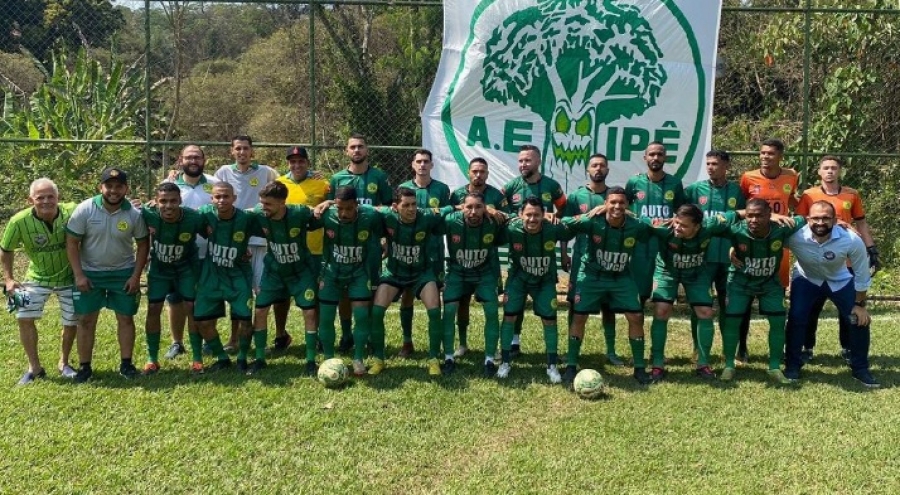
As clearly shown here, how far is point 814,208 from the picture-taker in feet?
19.2

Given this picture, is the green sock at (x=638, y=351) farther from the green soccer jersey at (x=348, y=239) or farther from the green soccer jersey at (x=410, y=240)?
the green soccer jersey at (x=348, y=239)

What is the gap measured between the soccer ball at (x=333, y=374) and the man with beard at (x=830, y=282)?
12.4 ft

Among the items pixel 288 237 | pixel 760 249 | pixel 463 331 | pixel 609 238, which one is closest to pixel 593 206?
pixel 609 238

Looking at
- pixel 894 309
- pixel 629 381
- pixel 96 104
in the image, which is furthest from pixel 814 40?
pixel 96 104

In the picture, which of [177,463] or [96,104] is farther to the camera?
[96,104]

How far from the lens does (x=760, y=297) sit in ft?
20.1

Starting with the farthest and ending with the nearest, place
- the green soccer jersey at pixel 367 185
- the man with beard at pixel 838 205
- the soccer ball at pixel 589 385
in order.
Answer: the green soccer jersey at pixel 367 185, the man with beard at pixel 838 205, the soccer ball at pixel 589 385

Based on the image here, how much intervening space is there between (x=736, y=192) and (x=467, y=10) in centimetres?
377

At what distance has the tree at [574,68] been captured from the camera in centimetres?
819

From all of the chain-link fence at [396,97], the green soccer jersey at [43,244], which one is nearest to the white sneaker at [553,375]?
the chain-link fence at [396,97]

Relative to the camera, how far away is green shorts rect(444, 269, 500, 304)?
6.26 metres

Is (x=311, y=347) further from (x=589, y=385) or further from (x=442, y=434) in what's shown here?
(x=589, y=385)

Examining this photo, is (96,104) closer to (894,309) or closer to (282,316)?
(282,316)

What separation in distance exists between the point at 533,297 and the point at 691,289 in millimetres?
1383
